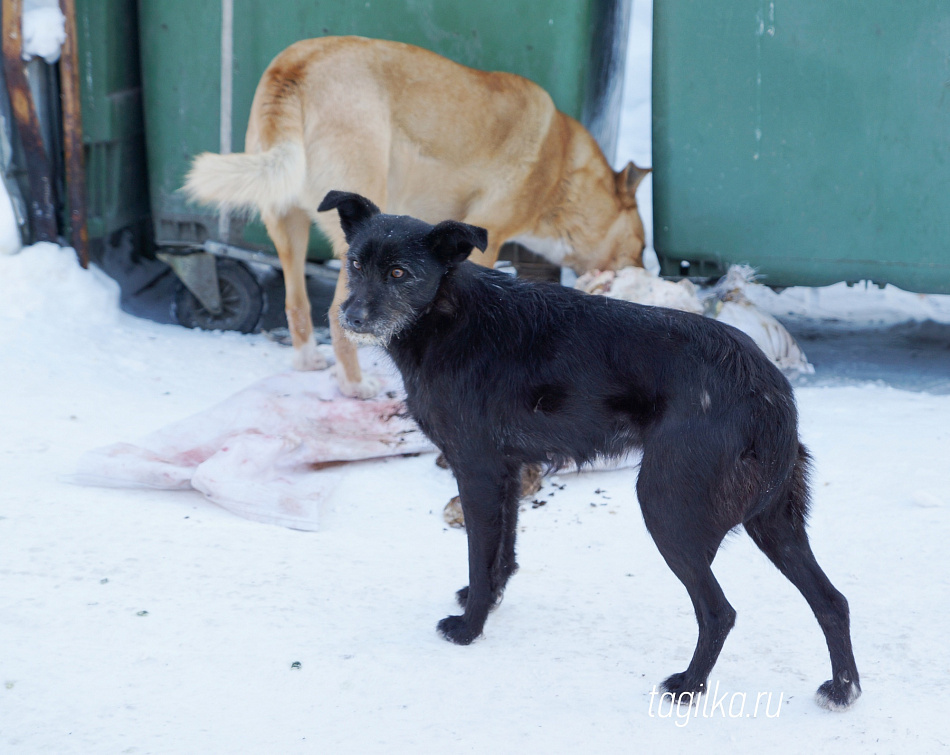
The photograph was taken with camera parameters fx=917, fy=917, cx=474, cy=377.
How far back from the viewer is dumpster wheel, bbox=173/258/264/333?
5.71 meters

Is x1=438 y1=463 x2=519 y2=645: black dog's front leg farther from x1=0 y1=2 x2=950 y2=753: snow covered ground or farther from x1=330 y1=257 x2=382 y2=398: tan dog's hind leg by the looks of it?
x1=330 y1=257 x2=382 y2=398: tan dog's hind leg

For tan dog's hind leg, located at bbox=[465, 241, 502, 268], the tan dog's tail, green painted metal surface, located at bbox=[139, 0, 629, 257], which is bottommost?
tan dog's hind leg, located at bbox=[465, 241, 502, 268]

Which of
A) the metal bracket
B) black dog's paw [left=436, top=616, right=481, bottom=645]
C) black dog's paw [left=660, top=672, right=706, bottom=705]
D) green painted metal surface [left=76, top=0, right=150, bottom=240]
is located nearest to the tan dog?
the metal bracket

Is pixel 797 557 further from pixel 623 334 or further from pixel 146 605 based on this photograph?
pixel 146 605

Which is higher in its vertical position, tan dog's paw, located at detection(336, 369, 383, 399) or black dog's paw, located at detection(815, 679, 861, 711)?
black dog's paw, located at detection(815, 679, 861, 711)

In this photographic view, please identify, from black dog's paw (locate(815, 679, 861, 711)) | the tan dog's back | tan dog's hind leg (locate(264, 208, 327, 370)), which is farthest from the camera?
tan dog's hind leg (locate(264, 208, 327, 370))

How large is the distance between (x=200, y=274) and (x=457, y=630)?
11.9 feet

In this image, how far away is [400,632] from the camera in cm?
269

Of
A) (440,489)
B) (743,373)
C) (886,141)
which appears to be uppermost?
(886,141)

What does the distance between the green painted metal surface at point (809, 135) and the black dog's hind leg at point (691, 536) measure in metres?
3.28

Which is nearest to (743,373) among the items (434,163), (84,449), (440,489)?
(440,489)

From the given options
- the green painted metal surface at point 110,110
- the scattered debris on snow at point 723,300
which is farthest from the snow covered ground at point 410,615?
the green painted metal surface at point 110,110

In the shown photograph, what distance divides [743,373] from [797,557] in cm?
52

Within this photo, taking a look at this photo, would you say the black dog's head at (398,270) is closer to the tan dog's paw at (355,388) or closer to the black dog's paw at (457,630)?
the black dog's paw at (457,630)
